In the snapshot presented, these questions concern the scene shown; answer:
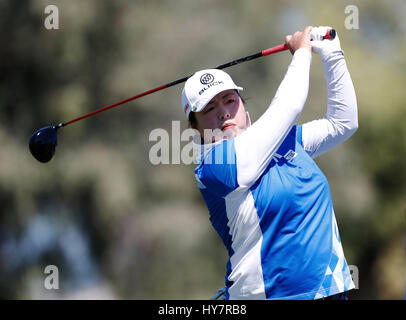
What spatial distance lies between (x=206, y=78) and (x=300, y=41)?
40cm

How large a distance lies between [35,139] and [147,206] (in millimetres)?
5443

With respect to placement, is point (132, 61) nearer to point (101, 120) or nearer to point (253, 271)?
point (101, 120)

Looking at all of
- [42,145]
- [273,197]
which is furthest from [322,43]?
[42,145]

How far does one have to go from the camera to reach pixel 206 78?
2281 mm

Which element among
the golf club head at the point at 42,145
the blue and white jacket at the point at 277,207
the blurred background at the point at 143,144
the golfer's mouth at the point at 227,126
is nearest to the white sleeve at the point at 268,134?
the blue and white jacket at the point at 277,207

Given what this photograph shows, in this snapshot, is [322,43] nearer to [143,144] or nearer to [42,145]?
[42,145]

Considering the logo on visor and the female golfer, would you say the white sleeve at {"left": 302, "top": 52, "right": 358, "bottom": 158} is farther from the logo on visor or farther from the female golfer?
the logo on visor

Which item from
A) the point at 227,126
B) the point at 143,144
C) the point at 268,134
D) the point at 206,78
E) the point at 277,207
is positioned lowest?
the point at 277,207

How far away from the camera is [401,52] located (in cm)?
941

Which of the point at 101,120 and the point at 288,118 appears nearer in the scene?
the point at 288,118

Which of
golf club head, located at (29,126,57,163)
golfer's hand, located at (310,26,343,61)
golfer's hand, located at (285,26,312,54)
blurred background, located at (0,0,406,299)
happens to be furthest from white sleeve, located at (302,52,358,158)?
blurred background, located at (0,0,406,299)

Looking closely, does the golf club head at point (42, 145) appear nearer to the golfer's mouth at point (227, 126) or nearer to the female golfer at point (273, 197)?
the female golfer at point (273, 197)
